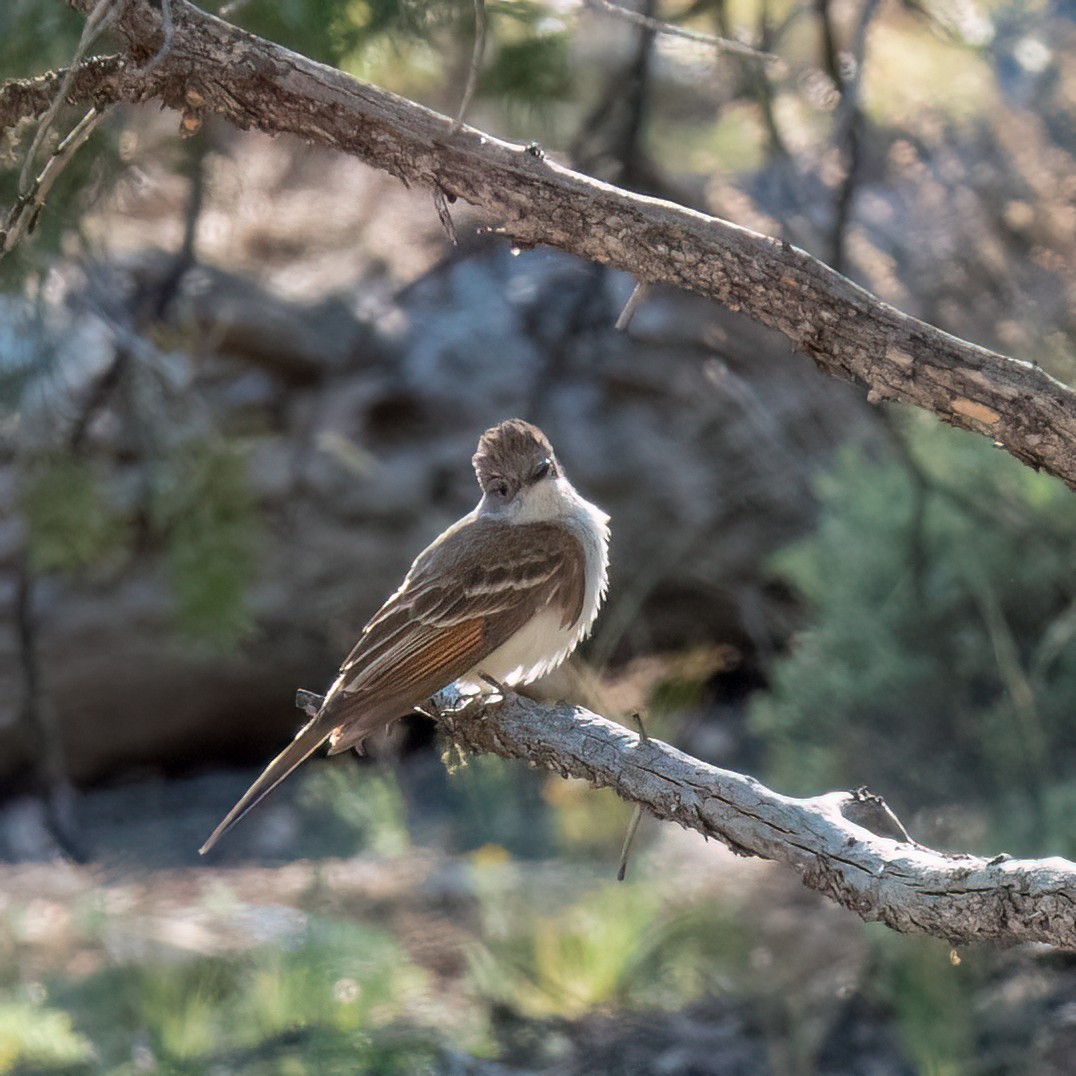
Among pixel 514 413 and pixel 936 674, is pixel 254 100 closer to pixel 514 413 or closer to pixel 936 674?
pixel 936 674

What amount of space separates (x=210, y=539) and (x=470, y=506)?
8.22 ft

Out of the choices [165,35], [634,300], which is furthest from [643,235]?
[165,35]

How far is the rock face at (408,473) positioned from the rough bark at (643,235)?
160 inches

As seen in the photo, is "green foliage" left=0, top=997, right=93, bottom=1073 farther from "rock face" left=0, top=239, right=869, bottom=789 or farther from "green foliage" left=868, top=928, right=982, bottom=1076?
"green foliage" left=868, top=928, right=982, bottom=1076

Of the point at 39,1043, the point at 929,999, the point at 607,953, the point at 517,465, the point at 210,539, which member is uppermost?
the point at 517,465

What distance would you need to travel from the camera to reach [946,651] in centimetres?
523

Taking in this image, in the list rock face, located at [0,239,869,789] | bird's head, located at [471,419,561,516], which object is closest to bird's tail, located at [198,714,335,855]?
bird's head, located at [471,419,561,516]

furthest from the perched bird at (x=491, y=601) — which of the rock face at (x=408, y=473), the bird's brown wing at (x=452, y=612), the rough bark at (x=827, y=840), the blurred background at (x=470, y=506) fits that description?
the rock face at (x=408, y=473)

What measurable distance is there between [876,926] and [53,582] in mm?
3919

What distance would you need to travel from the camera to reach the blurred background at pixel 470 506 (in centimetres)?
457

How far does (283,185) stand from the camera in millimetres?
7480

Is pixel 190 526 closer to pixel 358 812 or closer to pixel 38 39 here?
pixel 38 39

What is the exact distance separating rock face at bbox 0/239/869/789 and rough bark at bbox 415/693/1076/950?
3.58m

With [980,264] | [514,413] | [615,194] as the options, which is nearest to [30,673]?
[514,413]
